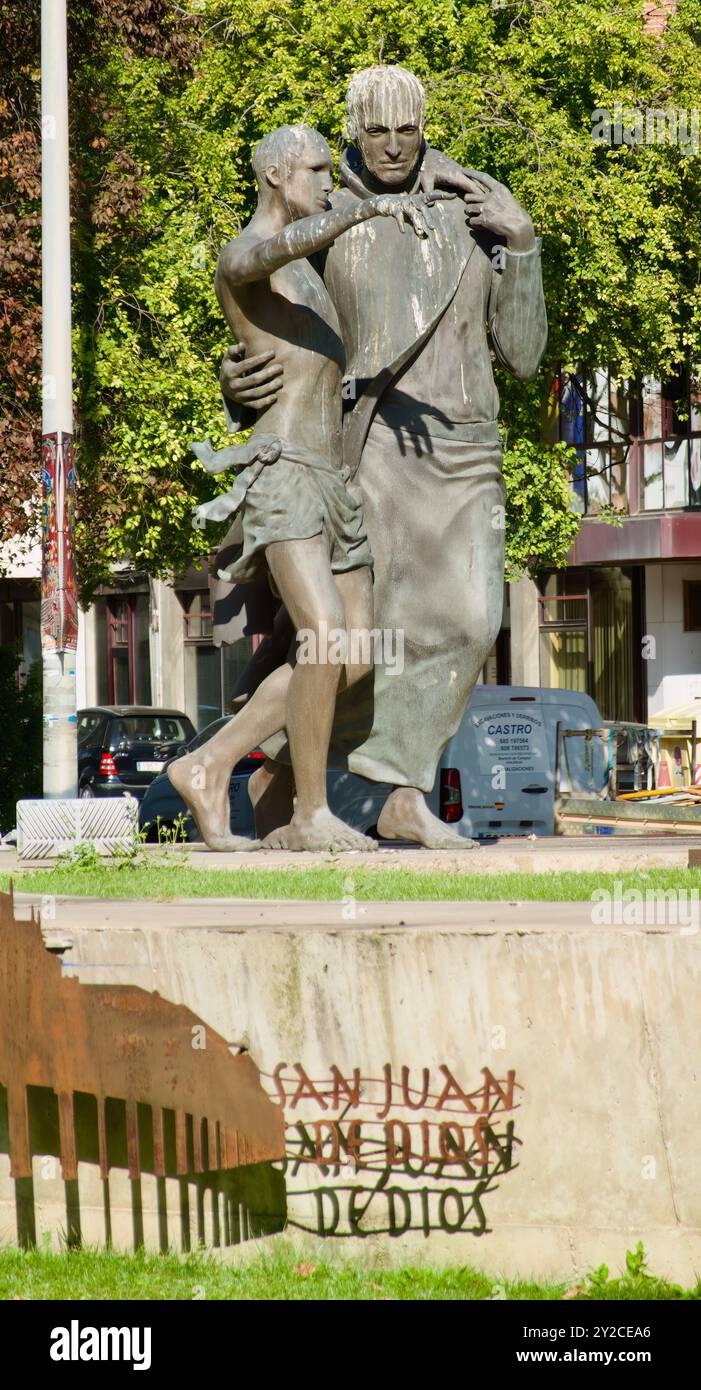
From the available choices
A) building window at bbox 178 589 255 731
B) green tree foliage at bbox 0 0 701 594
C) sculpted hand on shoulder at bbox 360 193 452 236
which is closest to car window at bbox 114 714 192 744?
green tree foliage at bbox 0 0 701 594

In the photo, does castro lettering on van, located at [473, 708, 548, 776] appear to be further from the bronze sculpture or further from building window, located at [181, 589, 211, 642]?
building window, located at [181, 589, 211, 642]

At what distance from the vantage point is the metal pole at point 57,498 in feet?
43.2

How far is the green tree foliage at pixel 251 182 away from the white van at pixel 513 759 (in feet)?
16.9

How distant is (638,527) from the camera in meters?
30.9

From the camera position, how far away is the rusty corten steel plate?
5227 millimetres

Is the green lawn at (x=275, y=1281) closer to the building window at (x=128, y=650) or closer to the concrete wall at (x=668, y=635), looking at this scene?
the concrete wall at (x=668, y=635)

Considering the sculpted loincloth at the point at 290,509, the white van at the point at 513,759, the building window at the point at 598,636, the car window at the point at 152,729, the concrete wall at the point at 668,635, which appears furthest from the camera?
the building window at the point at 598,636

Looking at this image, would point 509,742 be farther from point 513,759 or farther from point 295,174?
point 295,174

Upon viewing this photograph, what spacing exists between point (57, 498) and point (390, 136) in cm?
530

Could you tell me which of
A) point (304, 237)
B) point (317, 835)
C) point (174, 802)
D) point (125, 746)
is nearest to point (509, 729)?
point (174, 802)

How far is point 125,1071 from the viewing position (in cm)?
531

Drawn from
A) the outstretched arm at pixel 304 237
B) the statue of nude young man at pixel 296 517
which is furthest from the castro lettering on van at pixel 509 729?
the outstretched arm at pixel 304 237

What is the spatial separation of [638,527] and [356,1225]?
2635 centimetres

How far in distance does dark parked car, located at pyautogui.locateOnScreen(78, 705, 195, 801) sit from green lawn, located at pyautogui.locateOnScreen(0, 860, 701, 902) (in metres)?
19.1
